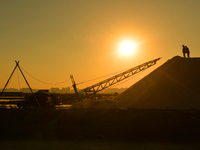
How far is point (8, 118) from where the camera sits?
11.4 m

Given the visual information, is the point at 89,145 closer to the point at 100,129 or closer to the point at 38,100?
the point at 100,129

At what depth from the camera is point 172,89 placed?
18.6 meters

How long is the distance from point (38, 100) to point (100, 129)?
529 inches

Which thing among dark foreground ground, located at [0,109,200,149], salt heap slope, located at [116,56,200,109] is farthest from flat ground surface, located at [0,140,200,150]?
salt heap slope, located at [116,56,200,109]

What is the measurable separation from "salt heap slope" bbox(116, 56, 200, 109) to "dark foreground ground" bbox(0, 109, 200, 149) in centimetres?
594

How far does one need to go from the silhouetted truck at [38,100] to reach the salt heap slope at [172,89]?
28.4 feet

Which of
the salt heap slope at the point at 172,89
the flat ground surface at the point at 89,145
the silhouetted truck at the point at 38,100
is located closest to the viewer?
the flat ground surface at the point at 89,145

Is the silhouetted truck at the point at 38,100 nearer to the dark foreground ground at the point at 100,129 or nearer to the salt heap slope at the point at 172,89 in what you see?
the salt heap slope at the point at 172,89

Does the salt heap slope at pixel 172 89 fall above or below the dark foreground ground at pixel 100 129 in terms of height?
above

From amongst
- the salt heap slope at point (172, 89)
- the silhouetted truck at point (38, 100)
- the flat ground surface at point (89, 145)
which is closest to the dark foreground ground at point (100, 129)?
the flat ground surface at point (89, 145)

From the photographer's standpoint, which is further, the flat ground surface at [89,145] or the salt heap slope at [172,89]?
the salt heap slope at [172,89]

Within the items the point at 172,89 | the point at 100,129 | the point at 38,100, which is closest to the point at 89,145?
the point at 100,129

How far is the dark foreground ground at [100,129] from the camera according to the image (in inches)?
339

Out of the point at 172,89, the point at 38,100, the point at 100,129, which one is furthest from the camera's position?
the point at 38,100
